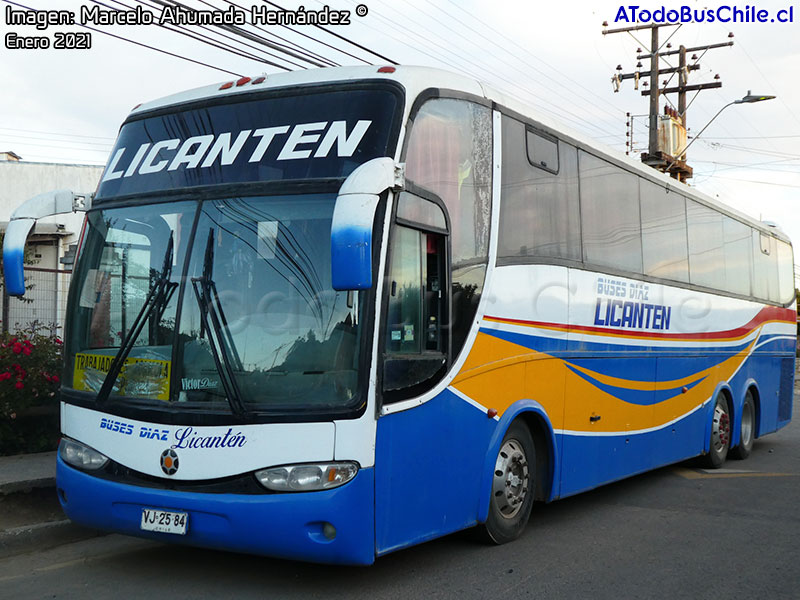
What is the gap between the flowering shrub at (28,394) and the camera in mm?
8672

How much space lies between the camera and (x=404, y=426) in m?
5.56

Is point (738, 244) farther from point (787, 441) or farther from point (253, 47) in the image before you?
point (253, 47)

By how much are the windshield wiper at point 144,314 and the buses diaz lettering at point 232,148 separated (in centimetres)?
63

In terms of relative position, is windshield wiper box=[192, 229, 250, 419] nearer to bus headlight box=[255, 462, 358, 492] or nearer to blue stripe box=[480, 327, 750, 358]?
bus headlight box=[255, 462, 358, 492]

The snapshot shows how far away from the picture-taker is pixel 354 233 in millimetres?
4645

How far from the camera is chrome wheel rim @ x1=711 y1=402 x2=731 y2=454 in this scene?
1183 centimetres

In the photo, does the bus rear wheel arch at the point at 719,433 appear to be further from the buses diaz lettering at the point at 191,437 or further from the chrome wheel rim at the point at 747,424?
the buses diaz lettering at the point at 191,437

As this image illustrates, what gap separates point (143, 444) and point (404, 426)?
164 cm

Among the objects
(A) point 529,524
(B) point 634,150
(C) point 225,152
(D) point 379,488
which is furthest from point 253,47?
(B) point 634,150

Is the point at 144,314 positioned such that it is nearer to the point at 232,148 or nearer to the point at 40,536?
the point at 232,148

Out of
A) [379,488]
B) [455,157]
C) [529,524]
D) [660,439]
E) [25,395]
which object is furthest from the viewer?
[660,439]

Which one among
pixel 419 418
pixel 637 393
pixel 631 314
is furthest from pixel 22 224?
Result: pixel 637 393

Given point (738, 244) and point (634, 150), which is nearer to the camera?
point (738, 244)

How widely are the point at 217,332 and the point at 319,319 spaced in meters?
0.65
